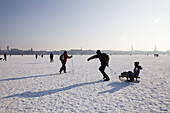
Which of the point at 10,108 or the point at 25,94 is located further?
the point at 25,94

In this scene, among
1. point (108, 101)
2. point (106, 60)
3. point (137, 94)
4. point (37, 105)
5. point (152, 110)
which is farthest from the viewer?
point (106, 60)

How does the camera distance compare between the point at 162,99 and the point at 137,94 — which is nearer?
the point at 162,99

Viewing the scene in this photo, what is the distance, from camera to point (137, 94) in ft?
16.3

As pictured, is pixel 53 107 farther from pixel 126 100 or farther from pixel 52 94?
pixel 126 100

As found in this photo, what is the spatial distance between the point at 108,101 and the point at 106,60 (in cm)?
322

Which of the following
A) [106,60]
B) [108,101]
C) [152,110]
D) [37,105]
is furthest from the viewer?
[106,60]

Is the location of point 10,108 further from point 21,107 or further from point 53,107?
point 53,107

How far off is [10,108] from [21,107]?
0.34 metres

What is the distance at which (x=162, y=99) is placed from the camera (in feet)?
14.6

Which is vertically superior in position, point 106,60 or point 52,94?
point 106,60

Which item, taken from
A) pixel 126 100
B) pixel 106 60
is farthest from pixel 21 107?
pixel 106 60

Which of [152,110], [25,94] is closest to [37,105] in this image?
[25,94]

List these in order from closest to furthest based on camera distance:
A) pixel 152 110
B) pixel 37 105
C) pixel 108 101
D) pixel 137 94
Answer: pixel 152 110 → pixel 37 105 → pixel 108 101 → pixel 137 94

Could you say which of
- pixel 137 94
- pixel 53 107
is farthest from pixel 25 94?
pixel 137 94
